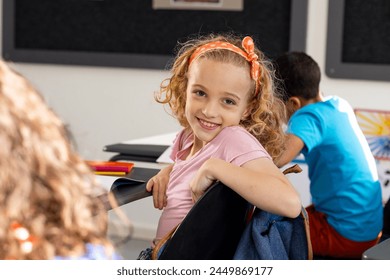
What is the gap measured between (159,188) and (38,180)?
1066mm

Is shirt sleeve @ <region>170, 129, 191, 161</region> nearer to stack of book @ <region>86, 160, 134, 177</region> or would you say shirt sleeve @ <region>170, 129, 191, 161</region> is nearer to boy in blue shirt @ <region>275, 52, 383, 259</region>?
stack of book @ <region>86, 160, 134, 177</region>

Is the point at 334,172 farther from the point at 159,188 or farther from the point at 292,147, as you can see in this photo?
the point at 159,188

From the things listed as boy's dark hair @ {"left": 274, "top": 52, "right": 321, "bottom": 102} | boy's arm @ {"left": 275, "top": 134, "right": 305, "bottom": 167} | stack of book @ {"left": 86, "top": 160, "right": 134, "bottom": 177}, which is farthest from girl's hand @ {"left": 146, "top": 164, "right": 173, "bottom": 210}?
boy's dark hair @ {"left": 274, "top": 52, "right": 321, "bottom": 102}

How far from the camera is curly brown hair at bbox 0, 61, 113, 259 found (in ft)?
1.92

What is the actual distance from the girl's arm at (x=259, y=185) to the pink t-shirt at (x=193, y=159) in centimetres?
7

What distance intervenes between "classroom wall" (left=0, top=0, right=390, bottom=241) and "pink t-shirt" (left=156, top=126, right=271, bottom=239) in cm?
158

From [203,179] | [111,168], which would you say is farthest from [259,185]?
[111,168]

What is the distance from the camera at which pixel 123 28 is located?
3357 mm

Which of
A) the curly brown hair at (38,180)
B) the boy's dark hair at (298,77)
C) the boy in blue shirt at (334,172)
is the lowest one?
the boy in blue shirt at (334,172)

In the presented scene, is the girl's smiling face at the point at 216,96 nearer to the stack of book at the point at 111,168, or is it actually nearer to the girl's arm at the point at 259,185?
the girl's arm at the point at 259,185

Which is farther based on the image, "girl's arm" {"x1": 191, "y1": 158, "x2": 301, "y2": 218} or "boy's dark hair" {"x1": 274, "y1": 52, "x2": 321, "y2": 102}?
"boy's dark hair" {"x1": 274, "y1": 52, "x2": 321, "y2": 102}

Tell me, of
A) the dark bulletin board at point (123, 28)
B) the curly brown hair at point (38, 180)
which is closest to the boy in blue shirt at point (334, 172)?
the dark bulletin board at point (123, 28)

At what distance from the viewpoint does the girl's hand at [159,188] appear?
5.40ft
